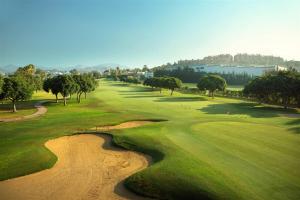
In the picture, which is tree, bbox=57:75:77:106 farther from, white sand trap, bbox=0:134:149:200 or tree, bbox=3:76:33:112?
white sand trap, bbox=0:134:149:200

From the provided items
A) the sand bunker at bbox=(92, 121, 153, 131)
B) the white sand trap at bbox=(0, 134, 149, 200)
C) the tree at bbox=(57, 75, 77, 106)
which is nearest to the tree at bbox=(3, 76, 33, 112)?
the tree at bbox=(57, 75, 77, 106)

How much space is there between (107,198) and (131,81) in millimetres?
177768

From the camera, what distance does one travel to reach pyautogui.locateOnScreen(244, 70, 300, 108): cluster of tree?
71.3 metres

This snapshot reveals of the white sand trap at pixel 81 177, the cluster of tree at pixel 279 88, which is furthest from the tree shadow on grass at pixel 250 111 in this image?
the white sand trap at pixel 81 177

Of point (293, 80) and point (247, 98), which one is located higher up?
point (293, 80)

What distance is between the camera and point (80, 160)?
86.3ft

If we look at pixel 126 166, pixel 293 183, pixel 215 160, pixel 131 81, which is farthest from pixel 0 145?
pixel 131 81

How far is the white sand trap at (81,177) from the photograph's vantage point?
752 inches

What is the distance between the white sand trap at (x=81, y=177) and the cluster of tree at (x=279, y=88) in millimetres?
Answer: 56814

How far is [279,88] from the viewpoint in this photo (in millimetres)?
73125

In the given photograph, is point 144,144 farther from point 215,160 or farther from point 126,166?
point 215,160

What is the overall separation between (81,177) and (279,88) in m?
64.4

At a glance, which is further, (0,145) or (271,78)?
(271,78)

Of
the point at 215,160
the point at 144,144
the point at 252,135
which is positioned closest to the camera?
the point at 215,160
